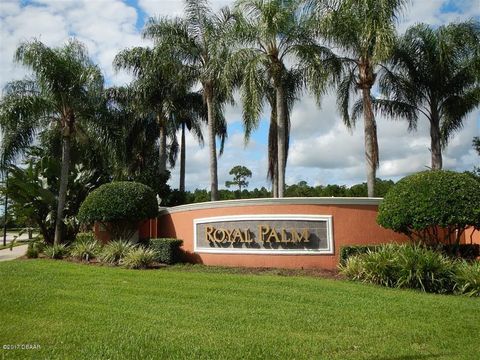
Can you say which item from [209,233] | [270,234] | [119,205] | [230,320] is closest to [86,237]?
[119,205]

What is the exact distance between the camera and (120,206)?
57.2 ft

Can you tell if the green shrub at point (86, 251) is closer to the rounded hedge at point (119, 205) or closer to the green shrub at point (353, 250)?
the rounded hedge at point (119, 205)

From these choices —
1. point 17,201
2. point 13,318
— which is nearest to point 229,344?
point 13,318

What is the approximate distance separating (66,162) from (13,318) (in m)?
13.8

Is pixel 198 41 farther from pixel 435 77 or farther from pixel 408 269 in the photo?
pixel 408 269

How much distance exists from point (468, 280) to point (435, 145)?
9.65m

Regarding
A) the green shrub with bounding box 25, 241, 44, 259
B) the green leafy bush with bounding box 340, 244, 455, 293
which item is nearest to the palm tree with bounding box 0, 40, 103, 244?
the green shrub with bounding box 25, 241, 44, 259

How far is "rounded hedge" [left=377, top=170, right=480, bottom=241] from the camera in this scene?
12.3 metres

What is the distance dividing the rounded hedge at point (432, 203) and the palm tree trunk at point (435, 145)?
6538mm

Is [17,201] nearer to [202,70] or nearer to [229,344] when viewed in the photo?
[202,70]

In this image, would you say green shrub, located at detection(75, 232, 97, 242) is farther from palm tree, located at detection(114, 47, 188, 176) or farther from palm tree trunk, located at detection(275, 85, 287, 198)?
palm tree trunk, located at detection(275, 85, 287, 198)

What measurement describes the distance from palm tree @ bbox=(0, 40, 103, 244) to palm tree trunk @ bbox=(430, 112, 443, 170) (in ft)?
44.4

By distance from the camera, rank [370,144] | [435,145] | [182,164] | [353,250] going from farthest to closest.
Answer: [182,164], [435,145], [370,144], [353,250]

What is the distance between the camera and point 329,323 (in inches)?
296
